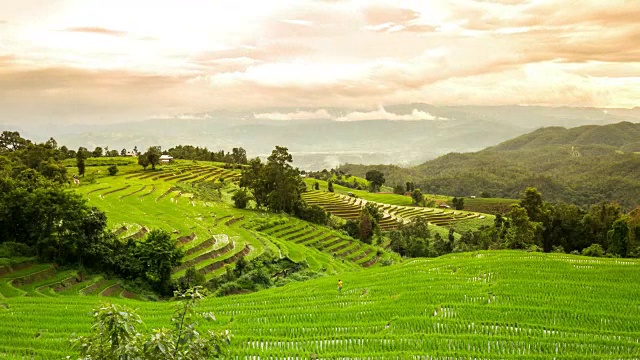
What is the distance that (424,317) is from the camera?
20547mm

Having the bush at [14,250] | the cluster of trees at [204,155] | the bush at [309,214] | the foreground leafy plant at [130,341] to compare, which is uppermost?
the cluster of trees at [204,155]

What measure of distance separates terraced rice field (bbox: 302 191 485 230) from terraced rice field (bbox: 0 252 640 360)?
242ft

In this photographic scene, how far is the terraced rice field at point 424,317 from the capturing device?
57.5 ft

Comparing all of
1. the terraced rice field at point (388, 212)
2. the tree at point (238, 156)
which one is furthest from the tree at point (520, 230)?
the tree at point (238, 156)

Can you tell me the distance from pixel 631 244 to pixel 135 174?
309ft

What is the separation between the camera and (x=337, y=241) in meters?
69.7

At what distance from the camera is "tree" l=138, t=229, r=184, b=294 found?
3434cm

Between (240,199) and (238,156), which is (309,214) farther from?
(238,156)

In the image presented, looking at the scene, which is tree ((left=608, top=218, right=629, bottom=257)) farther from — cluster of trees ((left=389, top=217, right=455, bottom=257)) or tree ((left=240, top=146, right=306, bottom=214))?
tree ((left=240, top=146, right=306, bottom=214))

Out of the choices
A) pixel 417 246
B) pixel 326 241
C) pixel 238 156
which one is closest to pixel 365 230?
pixel 417 246

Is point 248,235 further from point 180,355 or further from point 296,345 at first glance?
point 180,355

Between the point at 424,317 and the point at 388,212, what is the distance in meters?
105

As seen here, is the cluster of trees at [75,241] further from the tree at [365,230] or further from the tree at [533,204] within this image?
the tree at [533,204]

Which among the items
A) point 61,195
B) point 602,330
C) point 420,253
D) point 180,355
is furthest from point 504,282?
point 420,253
